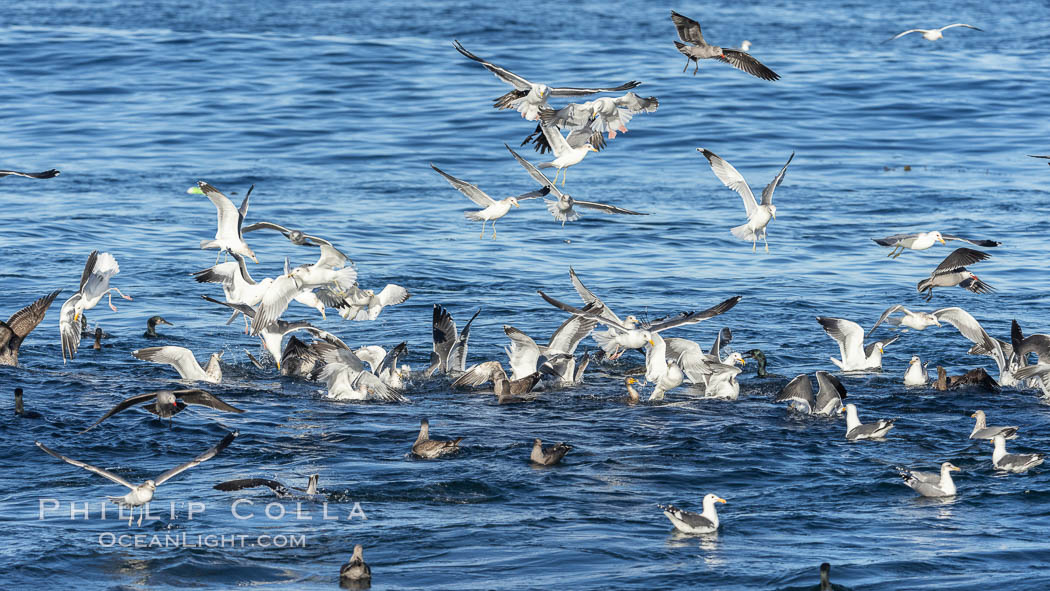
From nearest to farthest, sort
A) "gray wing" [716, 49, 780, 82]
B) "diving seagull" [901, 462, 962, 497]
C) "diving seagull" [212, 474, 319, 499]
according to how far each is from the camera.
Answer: "diving seagull" [212, 474, 319, 499], "diving seagull" [901, 462, 962, 497], "gray wing" [716, 49, 780, 82]

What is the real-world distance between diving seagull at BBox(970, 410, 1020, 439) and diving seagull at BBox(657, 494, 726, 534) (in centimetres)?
338

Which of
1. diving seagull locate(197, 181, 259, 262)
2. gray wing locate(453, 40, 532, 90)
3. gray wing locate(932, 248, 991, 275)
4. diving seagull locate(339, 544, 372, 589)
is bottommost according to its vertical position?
diving seagull locate(339, 544, 372, 589)

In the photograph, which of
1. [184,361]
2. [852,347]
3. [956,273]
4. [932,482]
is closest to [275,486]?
[184,361]

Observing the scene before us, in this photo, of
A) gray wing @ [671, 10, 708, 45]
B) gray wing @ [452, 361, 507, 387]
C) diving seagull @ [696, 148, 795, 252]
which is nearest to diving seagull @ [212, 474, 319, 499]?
gray wing @ [452, 361, 507, 387]

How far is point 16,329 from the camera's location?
615 inches

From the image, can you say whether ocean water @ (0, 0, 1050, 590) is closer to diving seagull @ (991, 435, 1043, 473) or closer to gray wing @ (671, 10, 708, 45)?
diving seagull @ (991, 435, 1043, 473)

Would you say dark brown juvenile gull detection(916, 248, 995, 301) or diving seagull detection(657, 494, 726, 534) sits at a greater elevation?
dark brown juvenile gull detection(916, 248, 995, 301)

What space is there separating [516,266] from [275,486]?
10898 millimetres

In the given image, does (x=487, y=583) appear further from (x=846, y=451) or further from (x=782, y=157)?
(x=782, y=157)

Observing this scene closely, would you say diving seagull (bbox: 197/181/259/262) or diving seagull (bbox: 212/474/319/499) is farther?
diving seagull (bbox: 197/181/259/262)

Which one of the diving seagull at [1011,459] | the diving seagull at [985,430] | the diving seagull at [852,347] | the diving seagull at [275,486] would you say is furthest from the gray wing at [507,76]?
the diving seagull at [1011,459]

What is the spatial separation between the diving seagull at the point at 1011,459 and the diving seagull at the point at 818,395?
1.83 m

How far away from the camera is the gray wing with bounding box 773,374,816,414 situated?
1384cm

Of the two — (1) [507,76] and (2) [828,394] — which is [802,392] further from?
(1) [507,76]
